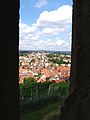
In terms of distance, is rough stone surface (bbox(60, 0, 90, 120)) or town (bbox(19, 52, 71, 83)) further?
town (bbox(19, 52, 71, 83))

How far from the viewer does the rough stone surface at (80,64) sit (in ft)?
8.34

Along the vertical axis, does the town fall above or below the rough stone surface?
below

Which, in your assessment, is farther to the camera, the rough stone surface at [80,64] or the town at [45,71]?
the town at [45,71]

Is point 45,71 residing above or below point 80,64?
below

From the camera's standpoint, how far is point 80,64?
261 centimetres

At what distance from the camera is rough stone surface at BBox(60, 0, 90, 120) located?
2543 mm

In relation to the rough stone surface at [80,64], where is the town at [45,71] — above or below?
below

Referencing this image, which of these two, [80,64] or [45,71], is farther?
[45,71]
